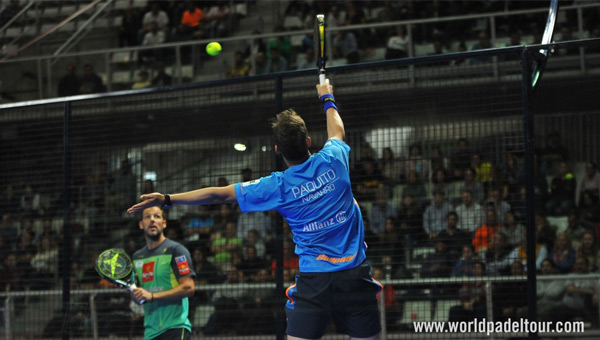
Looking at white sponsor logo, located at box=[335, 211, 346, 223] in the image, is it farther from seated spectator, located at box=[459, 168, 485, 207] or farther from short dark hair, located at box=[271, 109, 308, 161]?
seated spectator, located at box=[459, 168, 485, 207]

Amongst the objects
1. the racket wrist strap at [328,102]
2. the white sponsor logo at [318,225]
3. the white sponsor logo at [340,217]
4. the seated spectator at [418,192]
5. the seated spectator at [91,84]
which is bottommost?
the white sponsor logo at [318,225]

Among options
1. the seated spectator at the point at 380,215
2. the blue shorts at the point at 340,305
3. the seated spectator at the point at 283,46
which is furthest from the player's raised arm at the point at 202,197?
the seated spectator at the point at 283,46

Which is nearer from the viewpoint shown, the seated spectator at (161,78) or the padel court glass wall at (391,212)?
the padel court glass wall at (391,212)

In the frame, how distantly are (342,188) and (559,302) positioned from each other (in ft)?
15.9

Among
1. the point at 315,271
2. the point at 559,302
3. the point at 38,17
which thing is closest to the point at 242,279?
the point at 559,302

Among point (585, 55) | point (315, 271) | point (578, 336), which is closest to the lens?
point (315, 271)

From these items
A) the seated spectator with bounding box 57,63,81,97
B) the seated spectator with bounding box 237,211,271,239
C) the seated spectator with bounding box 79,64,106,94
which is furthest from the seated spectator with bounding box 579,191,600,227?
the seated spectator with bounding box 57,63,81,97

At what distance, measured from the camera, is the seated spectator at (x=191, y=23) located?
53.4 feet

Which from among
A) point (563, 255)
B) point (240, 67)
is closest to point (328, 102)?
point (563, 255)

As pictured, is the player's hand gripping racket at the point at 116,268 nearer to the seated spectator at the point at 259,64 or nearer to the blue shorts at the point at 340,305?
the blue shorts at the point at 340,305

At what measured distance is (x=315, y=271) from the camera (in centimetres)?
475

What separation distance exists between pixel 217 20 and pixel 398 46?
14.1 ft

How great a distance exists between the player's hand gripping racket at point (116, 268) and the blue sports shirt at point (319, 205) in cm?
280

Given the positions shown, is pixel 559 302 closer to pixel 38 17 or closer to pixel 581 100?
pixel 581 100
